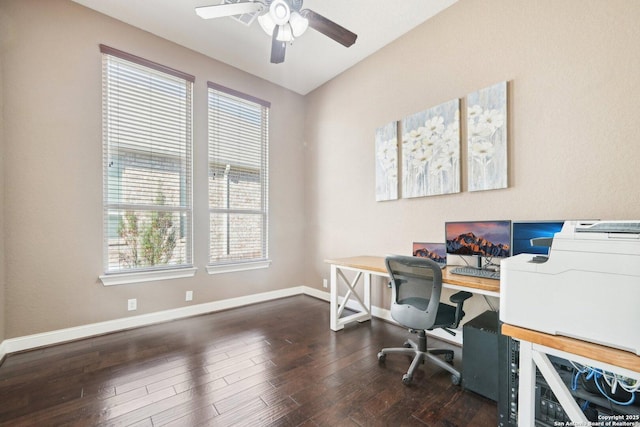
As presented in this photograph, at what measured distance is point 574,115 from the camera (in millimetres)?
1926

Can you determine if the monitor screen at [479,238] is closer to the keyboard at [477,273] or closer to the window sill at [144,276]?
the keyboard at [477,273]

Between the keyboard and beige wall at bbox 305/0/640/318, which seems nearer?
beige wall at bbox 305/0/640/318

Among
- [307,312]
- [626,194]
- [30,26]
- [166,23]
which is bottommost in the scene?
[307,312]

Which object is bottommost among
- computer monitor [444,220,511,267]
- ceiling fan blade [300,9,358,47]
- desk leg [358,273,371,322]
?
desk leg [358,273,371,322]

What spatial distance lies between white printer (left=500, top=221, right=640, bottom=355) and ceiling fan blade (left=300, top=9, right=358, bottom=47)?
211 cm

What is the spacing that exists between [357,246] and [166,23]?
343 cm

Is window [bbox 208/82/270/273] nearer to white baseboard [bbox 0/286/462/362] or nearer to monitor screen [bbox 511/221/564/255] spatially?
white baseboard [bbox 0/286/462/362]

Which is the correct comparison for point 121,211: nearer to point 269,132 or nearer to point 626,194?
point 269,132

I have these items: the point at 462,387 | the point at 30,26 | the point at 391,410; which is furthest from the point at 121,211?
the point at 462,387

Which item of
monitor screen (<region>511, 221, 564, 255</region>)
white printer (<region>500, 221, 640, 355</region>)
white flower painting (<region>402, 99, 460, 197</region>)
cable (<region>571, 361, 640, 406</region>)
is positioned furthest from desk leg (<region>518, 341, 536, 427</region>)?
white flower painting (<region>402, 99, 460, 197</region>)

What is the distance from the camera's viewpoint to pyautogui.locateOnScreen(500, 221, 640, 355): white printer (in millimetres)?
976

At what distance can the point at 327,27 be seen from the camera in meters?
2.20

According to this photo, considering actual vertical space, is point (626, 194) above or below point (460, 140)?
below

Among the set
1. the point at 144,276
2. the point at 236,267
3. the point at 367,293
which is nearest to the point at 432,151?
the point at 367,293
